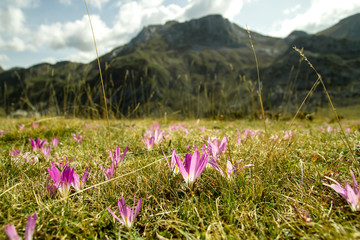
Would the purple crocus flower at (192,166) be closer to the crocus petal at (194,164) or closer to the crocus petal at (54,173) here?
the crocus petal at (194,164)

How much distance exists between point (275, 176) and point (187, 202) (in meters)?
0.69

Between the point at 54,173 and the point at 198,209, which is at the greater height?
the point at 54,173

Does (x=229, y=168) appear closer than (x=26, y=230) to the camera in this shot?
No

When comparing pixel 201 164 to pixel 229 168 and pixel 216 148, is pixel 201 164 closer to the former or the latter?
pixel 229 168

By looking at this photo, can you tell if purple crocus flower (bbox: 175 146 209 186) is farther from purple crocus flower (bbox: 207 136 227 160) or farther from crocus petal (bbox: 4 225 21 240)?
crocus petal (bbox: 4 225 21 240)

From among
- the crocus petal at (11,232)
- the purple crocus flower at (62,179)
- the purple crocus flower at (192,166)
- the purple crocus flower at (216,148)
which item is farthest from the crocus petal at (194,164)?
the crocus petal at (11,232)

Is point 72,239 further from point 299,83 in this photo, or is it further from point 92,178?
point 299,83

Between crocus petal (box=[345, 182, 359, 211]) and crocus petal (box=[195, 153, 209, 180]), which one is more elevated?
crocus petal (box=[195, 153, 209, 180])

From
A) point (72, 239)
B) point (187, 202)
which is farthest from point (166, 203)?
point (72, 239)

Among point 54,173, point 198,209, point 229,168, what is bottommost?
point 198,209

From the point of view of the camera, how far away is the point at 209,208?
3.37 feet

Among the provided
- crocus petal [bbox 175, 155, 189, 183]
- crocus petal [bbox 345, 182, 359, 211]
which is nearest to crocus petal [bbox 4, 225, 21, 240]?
crocus petal [bbox 175, 155, 189, 183]

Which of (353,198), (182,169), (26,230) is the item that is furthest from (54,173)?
(353,198)

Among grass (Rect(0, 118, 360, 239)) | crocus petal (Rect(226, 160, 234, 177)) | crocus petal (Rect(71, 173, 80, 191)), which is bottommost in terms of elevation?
grass (Rect(0, 118, 360, 239))
